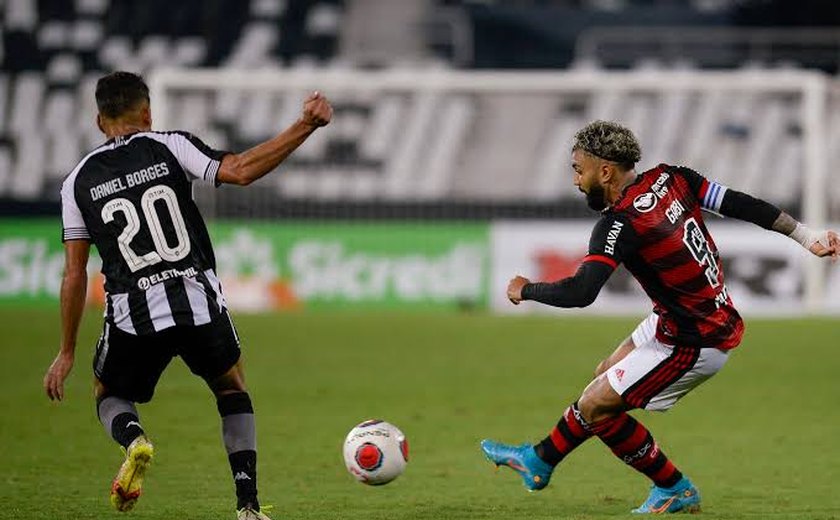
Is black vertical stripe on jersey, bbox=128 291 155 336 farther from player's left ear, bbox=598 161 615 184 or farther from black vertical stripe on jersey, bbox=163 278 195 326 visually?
player's left ear, bbox=598 161 615 184

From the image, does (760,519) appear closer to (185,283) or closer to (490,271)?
(185,283)

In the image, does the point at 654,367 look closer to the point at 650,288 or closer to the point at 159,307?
the point at 650,288

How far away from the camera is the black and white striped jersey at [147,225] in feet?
21.5

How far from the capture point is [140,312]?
6625mm

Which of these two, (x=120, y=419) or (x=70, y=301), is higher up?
(x=70, y=301)

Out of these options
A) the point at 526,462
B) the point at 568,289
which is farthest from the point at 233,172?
the point at 526,462

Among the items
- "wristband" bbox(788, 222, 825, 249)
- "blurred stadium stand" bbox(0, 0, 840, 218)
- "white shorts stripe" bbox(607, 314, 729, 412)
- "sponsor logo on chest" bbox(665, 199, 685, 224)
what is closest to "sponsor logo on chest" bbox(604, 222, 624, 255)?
"sponsor logo on chest" bbox(665, 199, 685, 224)

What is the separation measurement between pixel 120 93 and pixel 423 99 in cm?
1779

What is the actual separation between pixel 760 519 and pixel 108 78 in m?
3.62

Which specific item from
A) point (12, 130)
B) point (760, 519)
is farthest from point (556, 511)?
point (12, 130)

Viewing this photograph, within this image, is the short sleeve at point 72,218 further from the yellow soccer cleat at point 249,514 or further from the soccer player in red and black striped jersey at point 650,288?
the soccer player in red and black striped jersey at point 650,288

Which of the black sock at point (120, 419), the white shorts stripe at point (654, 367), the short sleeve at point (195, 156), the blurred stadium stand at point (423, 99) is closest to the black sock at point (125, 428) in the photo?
the black sock at point (120, 419)

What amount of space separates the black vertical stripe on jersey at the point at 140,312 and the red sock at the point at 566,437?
2.02 metres

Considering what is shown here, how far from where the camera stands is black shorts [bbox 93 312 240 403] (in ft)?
21.9
